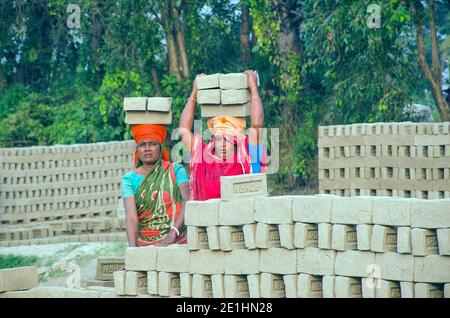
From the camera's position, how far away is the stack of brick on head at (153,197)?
10461 millimetres

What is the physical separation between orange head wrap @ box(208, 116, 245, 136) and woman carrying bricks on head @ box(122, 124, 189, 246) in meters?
0.49

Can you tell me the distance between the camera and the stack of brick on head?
412 inches

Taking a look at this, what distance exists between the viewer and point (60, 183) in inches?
779

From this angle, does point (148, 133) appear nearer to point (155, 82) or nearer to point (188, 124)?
point (188, 124)

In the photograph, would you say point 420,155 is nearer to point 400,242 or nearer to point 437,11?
point 400,242

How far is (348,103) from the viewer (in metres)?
18.8

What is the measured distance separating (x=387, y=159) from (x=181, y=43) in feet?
20.8

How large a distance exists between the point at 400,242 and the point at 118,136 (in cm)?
1385

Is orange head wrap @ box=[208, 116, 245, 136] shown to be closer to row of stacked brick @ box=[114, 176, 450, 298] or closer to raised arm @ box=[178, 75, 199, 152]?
raised arm @ box=[178, 75, 199, 152]

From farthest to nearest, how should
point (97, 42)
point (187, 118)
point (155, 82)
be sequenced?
point (97, 42) < point (155, 82) < point (187, 118)

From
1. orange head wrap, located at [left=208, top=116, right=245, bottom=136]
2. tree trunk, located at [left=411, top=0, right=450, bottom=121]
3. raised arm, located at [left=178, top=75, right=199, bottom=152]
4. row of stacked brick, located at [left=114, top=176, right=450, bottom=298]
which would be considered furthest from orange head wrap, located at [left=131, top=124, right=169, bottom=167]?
tree trunk, located at [left=411, top=0, right=450, bottom=121]

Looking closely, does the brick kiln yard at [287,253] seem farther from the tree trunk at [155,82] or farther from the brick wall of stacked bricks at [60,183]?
the tree trunk at [155,82]

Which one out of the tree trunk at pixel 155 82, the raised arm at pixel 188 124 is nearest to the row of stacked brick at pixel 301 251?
the raised arm at pixel 188 124

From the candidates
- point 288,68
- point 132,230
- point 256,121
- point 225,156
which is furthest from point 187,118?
point 288,68
